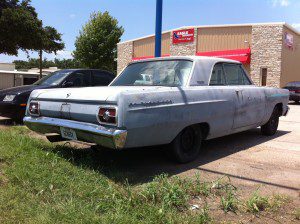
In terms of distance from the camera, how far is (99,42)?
128ft

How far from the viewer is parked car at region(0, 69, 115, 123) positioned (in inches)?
318

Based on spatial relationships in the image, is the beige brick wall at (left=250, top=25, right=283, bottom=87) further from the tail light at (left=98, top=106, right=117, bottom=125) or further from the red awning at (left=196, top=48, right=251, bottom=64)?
the tail light at (left=98, top=106, right=117, bottom=125)

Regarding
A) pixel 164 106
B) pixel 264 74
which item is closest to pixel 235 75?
pixel 164 106

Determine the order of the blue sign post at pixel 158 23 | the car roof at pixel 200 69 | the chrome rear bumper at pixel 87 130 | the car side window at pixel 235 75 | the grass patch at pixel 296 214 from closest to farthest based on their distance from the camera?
the grass patch at pixel 296 214 → the chrome rear bumper at pixel 87 130 → the car roof at pixel 200 69 → the car side window at pixel 235 75 → the blue sign post at pixel 158 23

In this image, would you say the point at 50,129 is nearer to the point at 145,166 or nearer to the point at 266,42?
the point at 145,166

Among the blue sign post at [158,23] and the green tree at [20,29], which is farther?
the green tree at [20,29]

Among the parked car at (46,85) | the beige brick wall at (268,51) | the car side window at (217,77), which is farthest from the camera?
the beige brick wall at (268,51)

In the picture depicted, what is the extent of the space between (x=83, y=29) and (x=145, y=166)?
3738 centimetres

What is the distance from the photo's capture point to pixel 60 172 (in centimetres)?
418

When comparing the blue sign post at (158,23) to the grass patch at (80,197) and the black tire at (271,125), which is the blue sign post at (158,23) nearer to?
the black tire at (271,125)

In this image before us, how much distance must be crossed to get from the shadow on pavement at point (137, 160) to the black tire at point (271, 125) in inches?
43.0

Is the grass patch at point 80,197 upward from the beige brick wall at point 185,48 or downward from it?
downward

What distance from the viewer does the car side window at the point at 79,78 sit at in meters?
9.03

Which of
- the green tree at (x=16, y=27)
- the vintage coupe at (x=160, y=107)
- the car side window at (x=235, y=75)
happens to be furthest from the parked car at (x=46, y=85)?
the green tree at (x=16, y=27)
